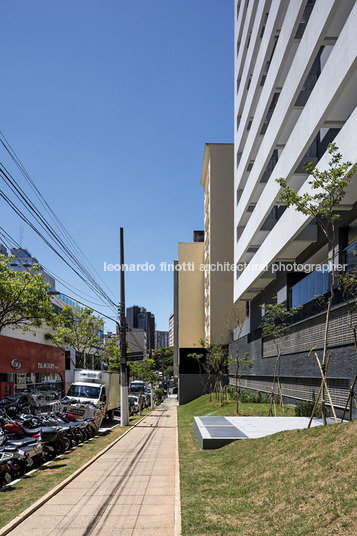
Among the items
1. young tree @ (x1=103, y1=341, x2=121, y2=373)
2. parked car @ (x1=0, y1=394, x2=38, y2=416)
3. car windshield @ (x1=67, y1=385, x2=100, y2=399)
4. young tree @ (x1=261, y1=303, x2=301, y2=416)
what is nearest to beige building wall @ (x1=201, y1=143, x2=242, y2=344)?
young tree @ (x1=103, y1=341, x2=121, y2=373)

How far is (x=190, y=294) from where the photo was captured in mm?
77562

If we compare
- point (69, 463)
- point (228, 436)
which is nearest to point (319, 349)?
point (228, 436)

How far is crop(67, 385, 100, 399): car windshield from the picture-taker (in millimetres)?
27984

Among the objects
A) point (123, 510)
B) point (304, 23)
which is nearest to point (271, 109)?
point (304, 23)

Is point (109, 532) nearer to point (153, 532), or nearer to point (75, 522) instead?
point (153, 532)

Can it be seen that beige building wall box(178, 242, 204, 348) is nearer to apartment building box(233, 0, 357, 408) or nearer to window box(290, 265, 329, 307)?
apartment building box(233, 0, 357, 408)

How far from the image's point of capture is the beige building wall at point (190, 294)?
249ft

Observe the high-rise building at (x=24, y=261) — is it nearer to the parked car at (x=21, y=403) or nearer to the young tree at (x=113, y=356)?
the parked car at (x=21, y=403)

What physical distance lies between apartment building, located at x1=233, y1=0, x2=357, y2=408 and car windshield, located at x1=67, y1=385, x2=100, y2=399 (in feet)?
33.7

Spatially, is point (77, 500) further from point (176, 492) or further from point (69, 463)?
point (69, 463)

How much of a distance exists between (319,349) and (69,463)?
11473mm

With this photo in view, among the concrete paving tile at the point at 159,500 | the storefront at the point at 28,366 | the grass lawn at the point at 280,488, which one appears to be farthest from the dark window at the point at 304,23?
the storefront at the point at 28,366

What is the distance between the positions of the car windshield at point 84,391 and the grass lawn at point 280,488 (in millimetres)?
16031

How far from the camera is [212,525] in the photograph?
788cm
